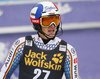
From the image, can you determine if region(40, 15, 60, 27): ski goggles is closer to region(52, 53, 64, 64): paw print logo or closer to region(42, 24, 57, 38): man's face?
region(42, 24, 57, 38): man's face

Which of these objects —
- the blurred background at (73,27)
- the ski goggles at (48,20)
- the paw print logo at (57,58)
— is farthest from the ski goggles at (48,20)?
the blurred background at (73,27)

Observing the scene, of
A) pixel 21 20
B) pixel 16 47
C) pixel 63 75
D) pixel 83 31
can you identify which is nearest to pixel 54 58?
pixel 63 75

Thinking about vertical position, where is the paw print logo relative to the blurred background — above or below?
above

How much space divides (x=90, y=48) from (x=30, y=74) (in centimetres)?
391

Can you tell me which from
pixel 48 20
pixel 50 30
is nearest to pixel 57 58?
pixel 50 30

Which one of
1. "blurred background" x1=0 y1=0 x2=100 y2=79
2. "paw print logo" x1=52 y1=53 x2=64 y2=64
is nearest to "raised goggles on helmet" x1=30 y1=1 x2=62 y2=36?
"paw print logo" x1=52 y1=53 x2=64 y2=64

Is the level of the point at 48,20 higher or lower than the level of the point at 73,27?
higher

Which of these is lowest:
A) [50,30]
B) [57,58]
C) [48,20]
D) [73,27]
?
[73,27]

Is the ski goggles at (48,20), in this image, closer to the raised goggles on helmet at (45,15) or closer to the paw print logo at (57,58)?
the raised goggles on helmet at (45,15)

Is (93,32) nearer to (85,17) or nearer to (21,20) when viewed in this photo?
(85,17)

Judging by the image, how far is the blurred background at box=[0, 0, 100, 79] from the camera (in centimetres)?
592

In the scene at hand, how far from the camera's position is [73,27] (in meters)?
6.33

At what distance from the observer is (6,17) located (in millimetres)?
5895

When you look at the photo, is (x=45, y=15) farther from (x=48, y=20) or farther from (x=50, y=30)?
(x=50, y=30)
